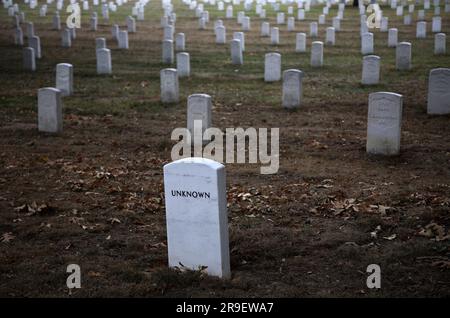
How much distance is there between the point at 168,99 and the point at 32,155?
4984mm

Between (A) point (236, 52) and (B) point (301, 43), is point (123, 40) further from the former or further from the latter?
(B) point (301, 43)

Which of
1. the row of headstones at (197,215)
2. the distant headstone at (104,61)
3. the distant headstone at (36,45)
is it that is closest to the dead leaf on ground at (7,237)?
the row of headstones at (197,215)

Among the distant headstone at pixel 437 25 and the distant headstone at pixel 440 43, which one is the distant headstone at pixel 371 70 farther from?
the distant headstone at pixel 437 25

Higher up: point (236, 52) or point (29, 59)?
point (236, 52)

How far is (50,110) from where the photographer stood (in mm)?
12750

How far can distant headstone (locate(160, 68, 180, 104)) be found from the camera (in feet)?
50.7

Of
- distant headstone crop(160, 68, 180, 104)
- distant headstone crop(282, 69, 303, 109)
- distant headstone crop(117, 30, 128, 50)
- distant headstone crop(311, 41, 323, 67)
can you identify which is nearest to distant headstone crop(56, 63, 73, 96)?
distant headstone crop(160, 68, 180, 104)

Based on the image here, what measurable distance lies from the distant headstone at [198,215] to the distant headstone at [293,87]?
903 cm

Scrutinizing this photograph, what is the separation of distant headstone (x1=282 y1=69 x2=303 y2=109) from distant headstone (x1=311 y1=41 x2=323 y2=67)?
6.15m

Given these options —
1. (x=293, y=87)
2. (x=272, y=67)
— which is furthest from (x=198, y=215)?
(x=272, y=67)

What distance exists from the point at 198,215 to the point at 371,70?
12.2 meters

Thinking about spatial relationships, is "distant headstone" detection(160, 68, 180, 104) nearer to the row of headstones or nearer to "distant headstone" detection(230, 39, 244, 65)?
"distant headstone" detection(230, 39, 244, 65)

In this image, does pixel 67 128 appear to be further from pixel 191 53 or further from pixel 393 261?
→ pixel 191 53

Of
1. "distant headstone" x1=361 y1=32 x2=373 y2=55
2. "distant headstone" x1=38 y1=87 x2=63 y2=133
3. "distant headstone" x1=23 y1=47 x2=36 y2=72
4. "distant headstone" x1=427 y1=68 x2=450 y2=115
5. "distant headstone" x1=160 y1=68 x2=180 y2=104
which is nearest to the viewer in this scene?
"distant headstone" x1=38 y1=87 x2=63 y2=133
